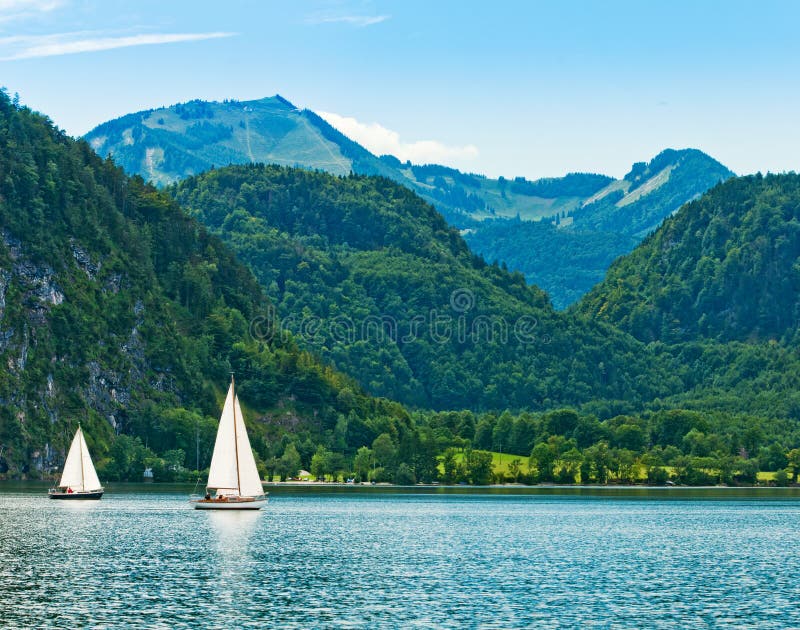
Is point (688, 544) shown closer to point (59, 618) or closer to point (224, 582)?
point (224, 582)

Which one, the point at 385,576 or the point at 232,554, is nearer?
the point at 385,576

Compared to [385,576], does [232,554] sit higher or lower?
higher

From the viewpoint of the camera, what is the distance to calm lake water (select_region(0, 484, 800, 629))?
9406 centimetres

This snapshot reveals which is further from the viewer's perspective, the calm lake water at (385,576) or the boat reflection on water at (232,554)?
the boat reflection on water at (232,554)

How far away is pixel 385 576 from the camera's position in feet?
385

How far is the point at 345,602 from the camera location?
331 ft

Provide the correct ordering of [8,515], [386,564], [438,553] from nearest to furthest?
[386,564] → [438,553] → [8,515]

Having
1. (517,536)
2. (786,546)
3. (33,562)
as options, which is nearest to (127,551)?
(33,562)

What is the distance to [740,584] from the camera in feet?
378

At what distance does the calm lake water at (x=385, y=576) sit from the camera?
94.1 metres

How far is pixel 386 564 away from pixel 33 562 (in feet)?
107

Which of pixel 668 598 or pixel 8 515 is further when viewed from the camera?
pixel 8 515

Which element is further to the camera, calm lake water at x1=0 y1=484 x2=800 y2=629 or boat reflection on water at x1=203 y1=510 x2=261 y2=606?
boat reflection on water at x1=203 y1=510 x2=261 y2=606

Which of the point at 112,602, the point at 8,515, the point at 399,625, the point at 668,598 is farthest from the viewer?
the point at 8,515
